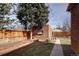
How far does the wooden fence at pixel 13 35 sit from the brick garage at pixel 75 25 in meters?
0.58

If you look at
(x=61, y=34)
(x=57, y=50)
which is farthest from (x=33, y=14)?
(x=57, y=50)

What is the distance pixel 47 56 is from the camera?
11.6 ft

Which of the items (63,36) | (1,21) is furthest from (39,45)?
(1,21)

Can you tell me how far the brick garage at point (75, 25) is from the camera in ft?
11.5

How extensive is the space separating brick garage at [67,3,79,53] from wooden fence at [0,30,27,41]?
0.58 m

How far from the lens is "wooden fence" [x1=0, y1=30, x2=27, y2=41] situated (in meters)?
3.51

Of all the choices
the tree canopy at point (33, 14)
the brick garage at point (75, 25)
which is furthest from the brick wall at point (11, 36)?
the brick garage at point (75, 25)

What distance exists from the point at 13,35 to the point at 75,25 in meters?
0.76

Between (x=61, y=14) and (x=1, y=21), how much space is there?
0.73 meters

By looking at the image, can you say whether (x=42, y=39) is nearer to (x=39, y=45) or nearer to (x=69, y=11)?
(x=39, y=45)

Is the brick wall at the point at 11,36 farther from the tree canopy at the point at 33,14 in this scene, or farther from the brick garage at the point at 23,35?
the tree canopy at the point at 33,14

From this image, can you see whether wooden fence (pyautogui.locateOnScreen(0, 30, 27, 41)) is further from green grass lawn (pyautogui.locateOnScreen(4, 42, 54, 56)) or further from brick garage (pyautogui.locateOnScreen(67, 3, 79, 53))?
brick garage (pyautogui.locateOnScreen(67, 3, 79, 53))

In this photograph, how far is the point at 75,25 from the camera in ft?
11.5

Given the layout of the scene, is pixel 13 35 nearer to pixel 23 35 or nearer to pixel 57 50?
pixel 23 35
